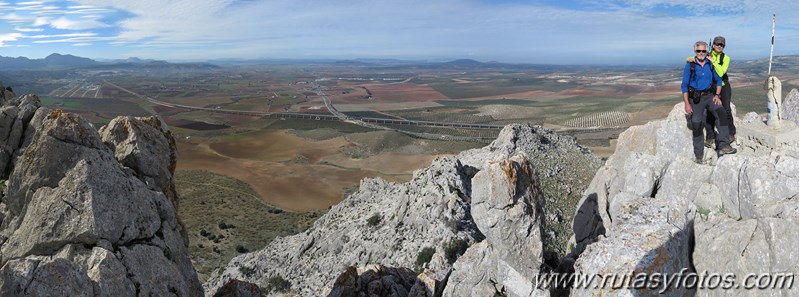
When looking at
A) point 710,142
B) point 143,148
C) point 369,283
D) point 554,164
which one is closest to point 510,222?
point 710,142

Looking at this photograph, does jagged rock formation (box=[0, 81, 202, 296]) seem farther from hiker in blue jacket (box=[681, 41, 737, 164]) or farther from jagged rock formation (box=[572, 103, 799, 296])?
hiker in blue jacket (box=[681, 41, 737, 164])

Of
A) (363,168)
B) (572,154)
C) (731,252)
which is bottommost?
(363,168)

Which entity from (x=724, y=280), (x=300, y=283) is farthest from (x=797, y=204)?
(x=300, y=283)

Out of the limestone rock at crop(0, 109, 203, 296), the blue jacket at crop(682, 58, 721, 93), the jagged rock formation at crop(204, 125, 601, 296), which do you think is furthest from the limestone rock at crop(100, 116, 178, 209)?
the blue jacket at crop(682, 58, 721, 93)

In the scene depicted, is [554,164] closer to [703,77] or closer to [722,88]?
[722,88]

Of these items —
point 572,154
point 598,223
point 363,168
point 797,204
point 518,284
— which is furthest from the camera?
point 363,168

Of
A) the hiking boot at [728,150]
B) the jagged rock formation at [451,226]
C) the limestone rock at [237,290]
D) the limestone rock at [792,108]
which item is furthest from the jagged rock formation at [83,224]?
the limestone rock at [792,108]

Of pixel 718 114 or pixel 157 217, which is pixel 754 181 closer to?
pixel 718 114
